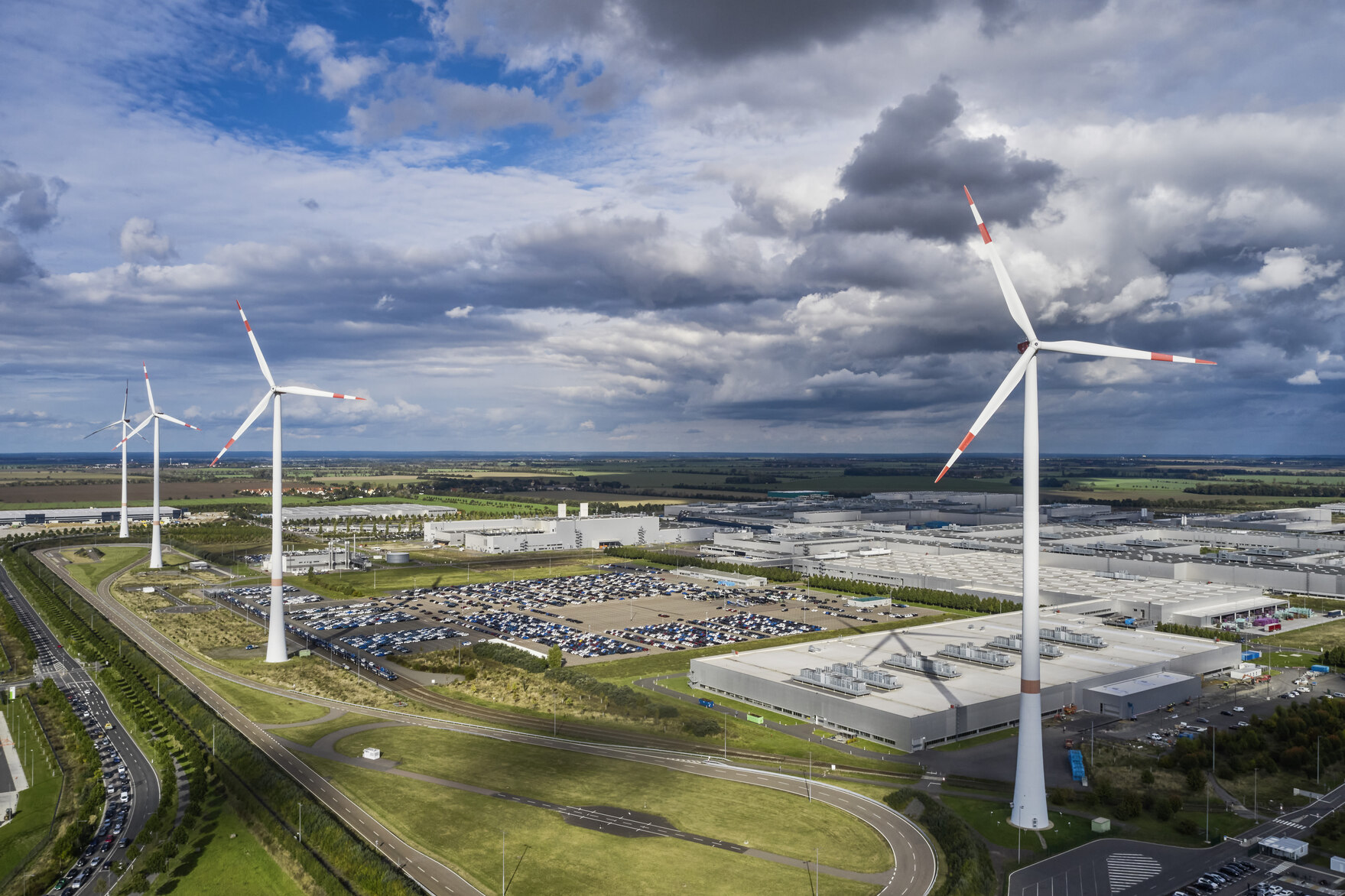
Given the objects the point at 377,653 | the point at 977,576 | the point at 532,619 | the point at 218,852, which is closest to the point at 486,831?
the point at 218,852

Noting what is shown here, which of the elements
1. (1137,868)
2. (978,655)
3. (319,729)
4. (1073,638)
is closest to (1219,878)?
(1137,868)

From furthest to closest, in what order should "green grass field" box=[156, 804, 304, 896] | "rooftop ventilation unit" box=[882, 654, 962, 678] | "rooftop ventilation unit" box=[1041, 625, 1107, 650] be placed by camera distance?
"rooftop ventilation unit" box=[1041, 625, 1107, 650], "rooftop ventilation unit" box=[882, 654, 962, 678], "green grass field" box=[156, 804, 304, 896]

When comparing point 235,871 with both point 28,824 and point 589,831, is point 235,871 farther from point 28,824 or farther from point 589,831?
point 589,831

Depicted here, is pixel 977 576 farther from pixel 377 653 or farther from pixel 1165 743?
pixel 377 653

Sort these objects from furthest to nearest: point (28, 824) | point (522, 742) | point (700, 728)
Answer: point (700, 728) < point (522, 742) < point (28, 824)

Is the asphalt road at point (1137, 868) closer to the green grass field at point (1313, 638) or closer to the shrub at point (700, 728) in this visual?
the shrub at point (700, 728)

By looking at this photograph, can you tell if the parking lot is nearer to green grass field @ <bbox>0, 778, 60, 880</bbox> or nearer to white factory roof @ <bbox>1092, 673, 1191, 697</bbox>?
green grass field @ <bbox>0, 778, 60, 880</bbox>

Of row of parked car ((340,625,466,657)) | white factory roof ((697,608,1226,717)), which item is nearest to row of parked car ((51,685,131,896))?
row of parked car ((340,625,466,657))
